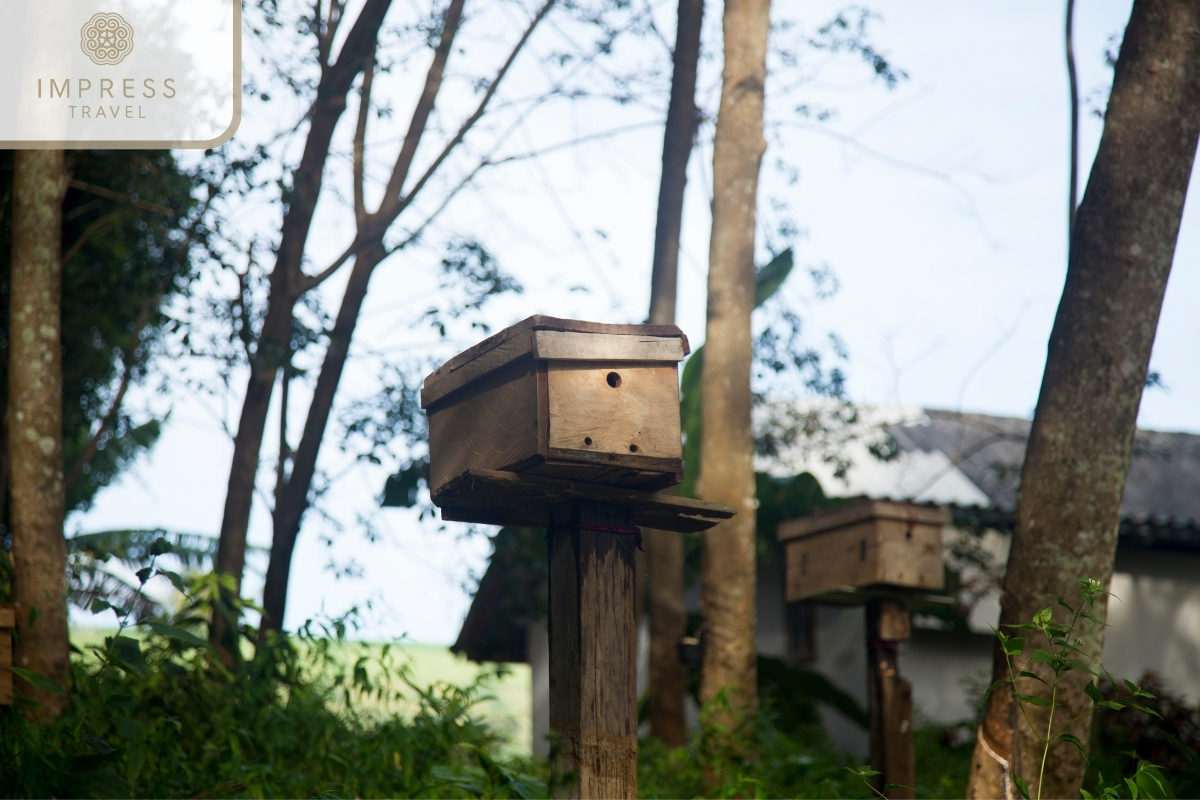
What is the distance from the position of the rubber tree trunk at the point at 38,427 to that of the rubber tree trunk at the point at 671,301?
4.64 meters

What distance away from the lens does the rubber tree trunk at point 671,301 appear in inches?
358

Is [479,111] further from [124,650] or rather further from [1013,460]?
[1013,460]

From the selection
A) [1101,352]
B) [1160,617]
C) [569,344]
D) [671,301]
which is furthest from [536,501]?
[1160,617]

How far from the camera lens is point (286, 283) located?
8.53m

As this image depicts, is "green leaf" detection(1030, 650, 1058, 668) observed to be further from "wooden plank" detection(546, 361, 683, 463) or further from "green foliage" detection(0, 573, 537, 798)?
"green foliage" detection(0, 573, 537, 798)

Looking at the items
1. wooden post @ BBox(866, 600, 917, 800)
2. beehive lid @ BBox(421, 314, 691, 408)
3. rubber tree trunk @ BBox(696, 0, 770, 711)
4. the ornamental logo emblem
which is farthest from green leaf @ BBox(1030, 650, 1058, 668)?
the ornamental logo emblem

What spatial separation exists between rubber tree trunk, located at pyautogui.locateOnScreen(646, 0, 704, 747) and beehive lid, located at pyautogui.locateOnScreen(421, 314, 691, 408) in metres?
5.57

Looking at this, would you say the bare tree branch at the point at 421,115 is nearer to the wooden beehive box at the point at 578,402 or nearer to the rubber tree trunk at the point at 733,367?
the rubber tree trunk at the point at 733,367

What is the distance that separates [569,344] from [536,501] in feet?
1.81

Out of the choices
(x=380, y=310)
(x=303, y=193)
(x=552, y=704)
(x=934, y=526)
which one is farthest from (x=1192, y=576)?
(x=552, y=704)

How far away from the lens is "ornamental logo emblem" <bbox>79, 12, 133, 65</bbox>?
6.70 meters

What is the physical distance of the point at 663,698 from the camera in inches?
359

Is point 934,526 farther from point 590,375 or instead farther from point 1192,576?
point 1192,576

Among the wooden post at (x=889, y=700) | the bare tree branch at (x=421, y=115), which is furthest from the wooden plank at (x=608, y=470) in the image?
the bare tree branch at (x=421, y=115)
